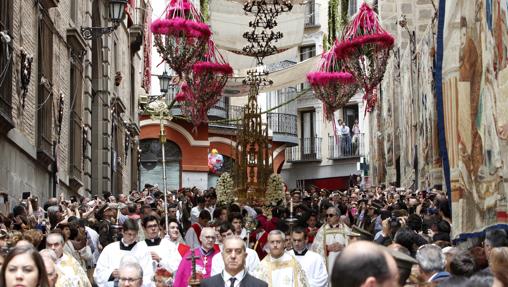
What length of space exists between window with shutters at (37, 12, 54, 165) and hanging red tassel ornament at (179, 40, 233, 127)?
18.6ft

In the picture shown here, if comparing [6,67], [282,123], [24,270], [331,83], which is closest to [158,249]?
[6,67]

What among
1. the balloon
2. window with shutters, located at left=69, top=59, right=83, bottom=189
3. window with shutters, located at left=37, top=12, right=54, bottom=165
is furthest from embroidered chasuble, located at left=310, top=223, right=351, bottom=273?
the balloon

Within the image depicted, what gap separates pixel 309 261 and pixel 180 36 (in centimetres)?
1326

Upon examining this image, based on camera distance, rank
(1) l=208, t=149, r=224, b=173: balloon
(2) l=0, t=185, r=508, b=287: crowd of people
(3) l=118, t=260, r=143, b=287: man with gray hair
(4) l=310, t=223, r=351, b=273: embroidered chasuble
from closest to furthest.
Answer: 1. (2) l=0, t=185, r=508, b=287: crowd of people
2. (3) l=118, t=260, r=143, b=287: man with gray hair
3. (4) l=310, t=223, r=351, b=273: embroidered chasuble
4. (1) l=208, t=149, r=224, b=173: balloon

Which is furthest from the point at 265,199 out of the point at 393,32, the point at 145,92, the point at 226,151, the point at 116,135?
the point at 226,151

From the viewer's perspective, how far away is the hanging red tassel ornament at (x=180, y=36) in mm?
28891

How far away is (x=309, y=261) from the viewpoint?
16.6m

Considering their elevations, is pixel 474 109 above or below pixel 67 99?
below

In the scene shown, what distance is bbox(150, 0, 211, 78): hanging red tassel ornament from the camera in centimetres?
2889

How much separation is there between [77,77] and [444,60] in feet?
47.0

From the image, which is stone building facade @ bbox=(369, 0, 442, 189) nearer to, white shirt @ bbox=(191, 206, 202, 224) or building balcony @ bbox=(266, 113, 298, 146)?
white shirt @ bbox=(191, 206, 202, 224)

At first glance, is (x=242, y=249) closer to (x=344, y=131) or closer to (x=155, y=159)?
(x=155, y=159)

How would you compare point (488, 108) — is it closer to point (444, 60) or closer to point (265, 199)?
point (444, 60)

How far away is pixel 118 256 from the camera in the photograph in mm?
15398
